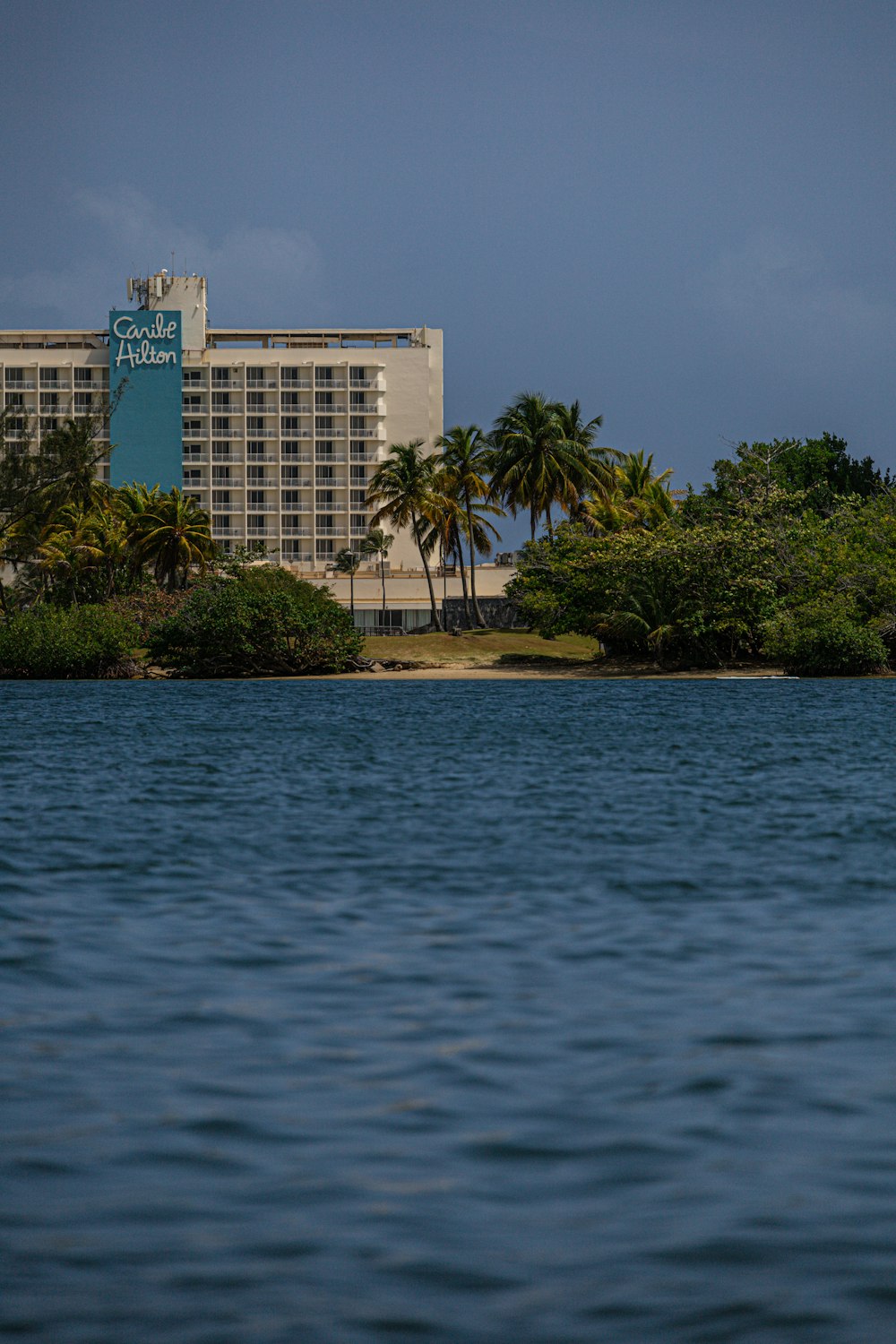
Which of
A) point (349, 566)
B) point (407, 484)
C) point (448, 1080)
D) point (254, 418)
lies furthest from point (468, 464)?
point (448, 1080)

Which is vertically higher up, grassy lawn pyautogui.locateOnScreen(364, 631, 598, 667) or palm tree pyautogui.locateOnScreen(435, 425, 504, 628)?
palm tree pyautogui.locateOnScreen(435, 425, 504, 628)

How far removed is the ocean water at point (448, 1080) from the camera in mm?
5516

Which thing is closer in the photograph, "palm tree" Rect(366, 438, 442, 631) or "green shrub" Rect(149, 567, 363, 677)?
"green shrub" Rect(149, 567, 363, 677)

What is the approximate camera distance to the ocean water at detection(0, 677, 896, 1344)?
217 inches

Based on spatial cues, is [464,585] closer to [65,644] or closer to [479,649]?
[479,649]

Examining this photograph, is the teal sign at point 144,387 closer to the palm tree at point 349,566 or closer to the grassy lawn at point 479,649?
the palm tree at point 349,566

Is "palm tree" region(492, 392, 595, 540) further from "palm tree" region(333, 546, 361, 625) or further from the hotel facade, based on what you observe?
the hotel facade

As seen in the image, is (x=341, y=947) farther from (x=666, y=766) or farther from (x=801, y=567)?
(x=801, y=567)

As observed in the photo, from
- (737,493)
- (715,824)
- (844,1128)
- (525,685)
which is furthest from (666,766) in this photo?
(737,493)

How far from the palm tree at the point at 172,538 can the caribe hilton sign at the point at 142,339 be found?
48.9m

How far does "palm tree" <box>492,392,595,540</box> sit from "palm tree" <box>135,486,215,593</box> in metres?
19.7

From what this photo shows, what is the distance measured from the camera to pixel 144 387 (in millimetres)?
144625

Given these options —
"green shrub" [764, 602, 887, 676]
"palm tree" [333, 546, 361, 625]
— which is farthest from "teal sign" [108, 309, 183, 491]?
"green shrub" [764, 602, 887, 676]

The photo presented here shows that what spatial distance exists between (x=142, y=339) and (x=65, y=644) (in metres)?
77.8
